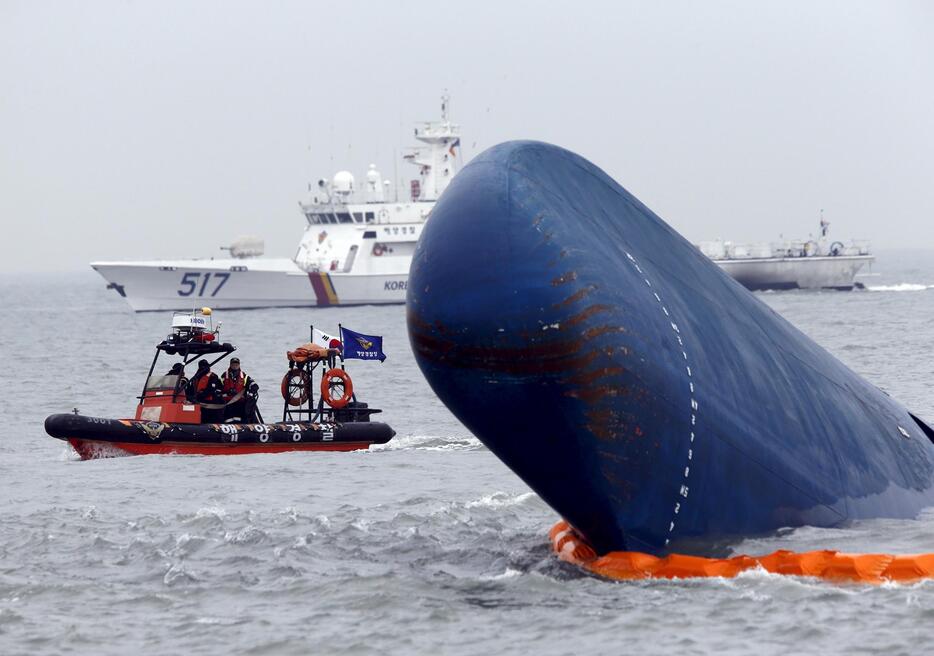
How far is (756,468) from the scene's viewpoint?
12367mm

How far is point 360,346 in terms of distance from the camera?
2495cm

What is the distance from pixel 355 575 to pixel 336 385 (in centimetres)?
1278

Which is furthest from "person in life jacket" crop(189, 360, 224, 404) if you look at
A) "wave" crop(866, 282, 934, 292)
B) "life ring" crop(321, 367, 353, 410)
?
"wave" crop(866, 282, 934, 292)

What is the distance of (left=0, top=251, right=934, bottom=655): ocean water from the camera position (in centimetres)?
1046

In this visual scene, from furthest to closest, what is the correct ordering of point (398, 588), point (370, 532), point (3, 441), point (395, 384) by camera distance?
1. point (395, 384)
2. point (3, 441)
3. point (370, 532)
4. point (398, 588)

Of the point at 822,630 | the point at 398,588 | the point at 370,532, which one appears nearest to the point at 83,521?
the point at 370,532

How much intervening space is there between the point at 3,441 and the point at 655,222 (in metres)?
17.8

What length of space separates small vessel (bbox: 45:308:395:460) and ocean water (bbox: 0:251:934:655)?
1.60 feet

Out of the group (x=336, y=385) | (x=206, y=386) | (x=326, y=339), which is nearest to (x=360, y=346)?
(x=326, y=339)

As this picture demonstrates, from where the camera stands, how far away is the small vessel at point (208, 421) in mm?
23250

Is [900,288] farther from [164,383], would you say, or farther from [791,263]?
[164,383]

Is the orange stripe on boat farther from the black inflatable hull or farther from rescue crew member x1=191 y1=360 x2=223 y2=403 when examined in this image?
rescue crew member x1=191 y1=360 x2=223 y2=403

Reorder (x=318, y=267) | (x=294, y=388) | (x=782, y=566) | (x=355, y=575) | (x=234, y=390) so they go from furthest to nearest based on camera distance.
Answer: (x=318, y=267) < (x=294, y=388) < (x=234, y=390) < (x=355, y=575) < (x=782, y=566)

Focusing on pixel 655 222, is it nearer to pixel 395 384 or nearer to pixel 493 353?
pixel 493 353
